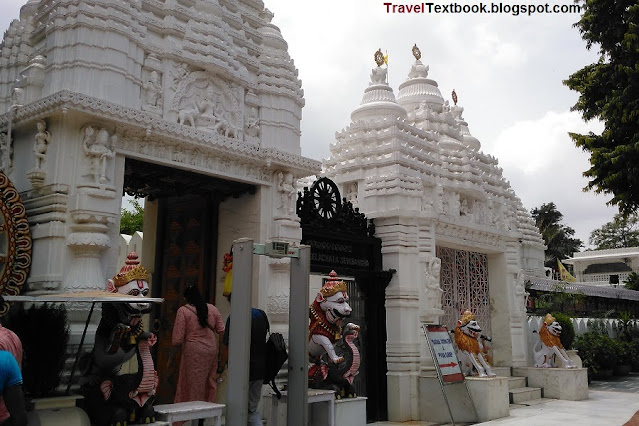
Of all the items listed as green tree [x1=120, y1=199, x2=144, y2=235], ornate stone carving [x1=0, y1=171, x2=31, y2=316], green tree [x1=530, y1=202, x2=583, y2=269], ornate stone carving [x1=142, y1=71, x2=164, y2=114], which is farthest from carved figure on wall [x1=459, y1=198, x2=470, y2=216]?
green tree [x1=530, y1=202, x2=583, y2=269]

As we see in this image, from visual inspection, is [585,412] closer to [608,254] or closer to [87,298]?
[87,298]

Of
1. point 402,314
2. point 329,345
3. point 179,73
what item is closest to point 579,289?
point 402,314

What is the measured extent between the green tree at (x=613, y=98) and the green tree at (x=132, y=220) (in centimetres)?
2035

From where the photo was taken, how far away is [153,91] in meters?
7.66

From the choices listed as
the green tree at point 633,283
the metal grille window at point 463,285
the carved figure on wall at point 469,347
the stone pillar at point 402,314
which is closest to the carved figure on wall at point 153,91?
the stone pillar at point 402,314

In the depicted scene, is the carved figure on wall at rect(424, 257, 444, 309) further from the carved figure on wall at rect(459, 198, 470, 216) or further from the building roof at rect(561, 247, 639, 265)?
the building roof at rect(561, 247, 639, 265)

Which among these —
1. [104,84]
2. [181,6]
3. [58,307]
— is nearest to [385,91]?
[181,6]

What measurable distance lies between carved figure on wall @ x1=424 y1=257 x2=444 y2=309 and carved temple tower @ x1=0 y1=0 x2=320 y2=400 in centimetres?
373

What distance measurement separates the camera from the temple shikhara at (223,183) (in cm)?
677

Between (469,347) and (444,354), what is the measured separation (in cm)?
107

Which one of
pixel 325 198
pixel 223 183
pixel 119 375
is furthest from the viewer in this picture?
pixel 325 198

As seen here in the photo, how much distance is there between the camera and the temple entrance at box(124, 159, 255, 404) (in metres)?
8.75

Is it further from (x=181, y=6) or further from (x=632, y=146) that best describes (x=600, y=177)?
(x=181, y=6)

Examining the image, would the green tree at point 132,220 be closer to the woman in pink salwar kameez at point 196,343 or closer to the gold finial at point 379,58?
the gold finial at point 379,58
